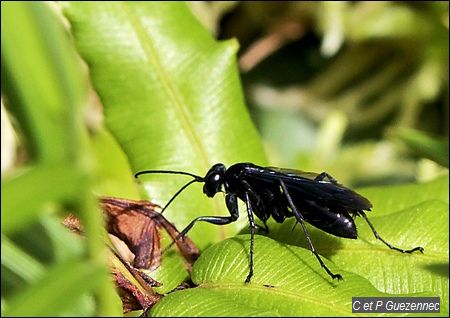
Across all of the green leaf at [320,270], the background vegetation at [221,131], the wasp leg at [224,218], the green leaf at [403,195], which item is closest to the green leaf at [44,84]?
the background vegetation at [221,131]

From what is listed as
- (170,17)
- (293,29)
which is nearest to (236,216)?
(170,17)

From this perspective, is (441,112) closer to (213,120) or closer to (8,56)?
(213,120)

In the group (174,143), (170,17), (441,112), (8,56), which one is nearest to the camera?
(8,56)

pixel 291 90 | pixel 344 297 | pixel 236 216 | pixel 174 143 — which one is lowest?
pixel 344 297

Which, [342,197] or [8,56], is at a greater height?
[8,56]

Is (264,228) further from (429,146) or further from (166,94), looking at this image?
(429,146)

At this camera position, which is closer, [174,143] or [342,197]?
[342,197]

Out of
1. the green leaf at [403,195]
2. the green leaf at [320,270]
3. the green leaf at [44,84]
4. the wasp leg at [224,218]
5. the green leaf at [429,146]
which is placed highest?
the green leaf at [44,84]

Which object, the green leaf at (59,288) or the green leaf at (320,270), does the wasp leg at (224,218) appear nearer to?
the green leaf at (320,270)
